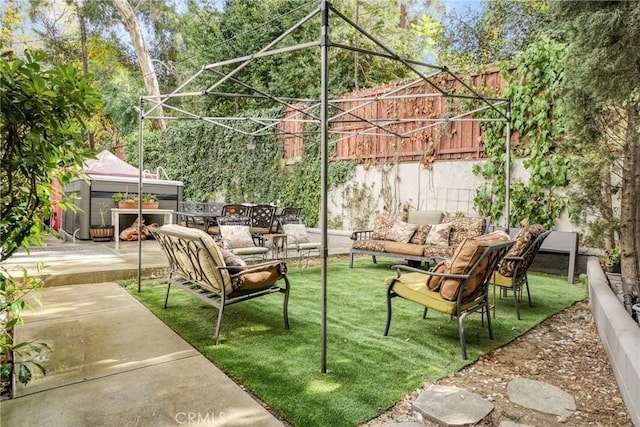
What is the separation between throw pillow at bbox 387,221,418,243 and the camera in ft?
21.1

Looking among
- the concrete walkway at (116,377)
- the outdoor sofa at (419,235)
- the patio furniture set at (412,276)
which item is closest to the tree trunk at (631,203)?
the patio furniture set at (412,276)

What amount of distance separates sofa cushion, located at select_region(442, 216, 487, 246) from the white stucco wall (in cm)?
136

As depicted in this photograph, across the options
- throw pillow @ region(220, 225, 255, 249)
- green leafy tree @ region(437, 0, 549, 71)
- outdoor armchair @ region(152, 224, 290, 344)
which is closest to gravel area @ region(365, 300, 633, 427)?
outdoor armchair @ region(152, 224, 290, 344)

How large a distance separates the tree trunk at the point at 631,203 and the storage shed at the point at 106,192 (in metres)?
8.44

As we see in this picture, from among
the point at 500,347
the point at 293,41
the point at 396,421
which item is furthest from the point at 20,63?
the point at 293,41

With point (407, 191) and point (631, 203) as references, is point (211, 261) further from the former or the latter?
point (407, 191)

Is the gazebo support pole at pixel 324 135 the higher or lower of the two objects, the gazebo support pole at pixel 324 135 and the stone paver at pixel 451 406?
the higher

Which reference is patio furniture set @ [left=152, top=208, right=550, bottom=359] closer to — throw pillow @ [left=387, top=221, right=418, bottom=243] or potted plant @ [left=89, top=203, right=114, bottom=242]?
throw pillow @ [left=387, top=221, right=418, bottom=243]

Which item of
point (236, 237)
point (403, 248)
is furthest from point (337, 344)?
point (403, 248)

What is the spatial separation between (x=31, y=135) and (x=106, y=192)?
7667mm

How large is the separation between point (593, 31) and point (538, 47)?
4134mm

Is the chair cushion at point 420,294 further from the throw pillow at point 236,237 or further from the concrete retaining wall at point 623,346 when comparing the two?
the throw pillow at point 236,237

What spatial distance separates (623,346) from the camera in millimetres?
2115

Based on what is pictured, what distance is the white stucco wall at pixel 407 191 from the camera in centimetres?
757
